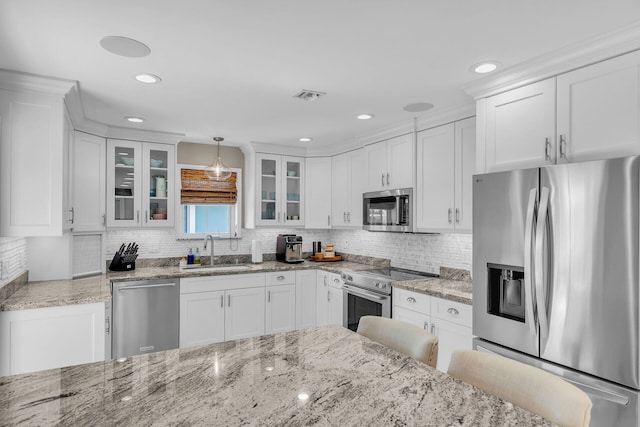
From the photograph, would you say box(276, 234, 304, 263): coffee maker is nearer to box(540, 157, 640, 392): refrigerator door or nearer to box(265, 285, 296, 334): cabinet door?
box(265, 285, 296, 334): cabinet door

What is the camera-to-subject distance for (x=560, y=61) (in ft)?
7.07

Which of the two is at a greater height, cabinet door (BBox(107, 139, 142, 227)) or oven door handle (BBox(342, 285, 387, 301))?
cabinet door (BBox(107, 139, 142, 227))

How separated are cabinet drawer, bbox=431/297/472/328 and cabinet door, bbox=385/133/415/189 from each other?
1154 millimetres

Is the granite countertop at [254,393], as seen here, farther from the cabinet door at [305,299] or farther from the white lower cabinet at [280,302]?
the cabinet door at [305,299]

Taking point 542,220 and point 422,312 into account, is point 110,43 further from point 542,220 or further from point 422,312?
point 422,312

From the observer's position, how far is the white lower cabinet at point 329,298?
4.11 metres

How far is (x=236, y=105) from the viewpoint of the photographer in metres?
3.15

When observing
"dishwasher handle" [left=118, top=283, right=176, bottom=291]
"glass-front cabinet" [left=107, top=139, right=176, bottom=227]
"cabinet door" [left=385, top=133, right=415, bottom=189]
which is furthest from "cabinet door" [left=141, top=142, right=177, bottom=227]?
"cabinet door" [left=385, top=133, right=415, bottom=189]

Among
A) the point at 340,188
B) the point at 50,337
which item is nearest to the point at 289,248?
the point at 340,188

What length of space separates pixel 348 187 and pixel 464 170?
1685 millimetres

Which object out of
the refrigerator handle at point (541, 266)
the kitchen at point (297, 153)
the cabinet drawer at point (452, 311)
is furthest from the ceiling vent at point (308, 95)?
the cabinet drawer at point (452, 311)

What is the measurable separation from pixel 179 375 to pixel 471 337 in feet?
6.77

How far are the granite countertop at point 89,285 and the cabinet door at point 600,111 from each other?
2564 millimetres

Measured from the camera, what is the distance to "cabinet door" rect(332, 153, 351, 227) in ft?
15.1
